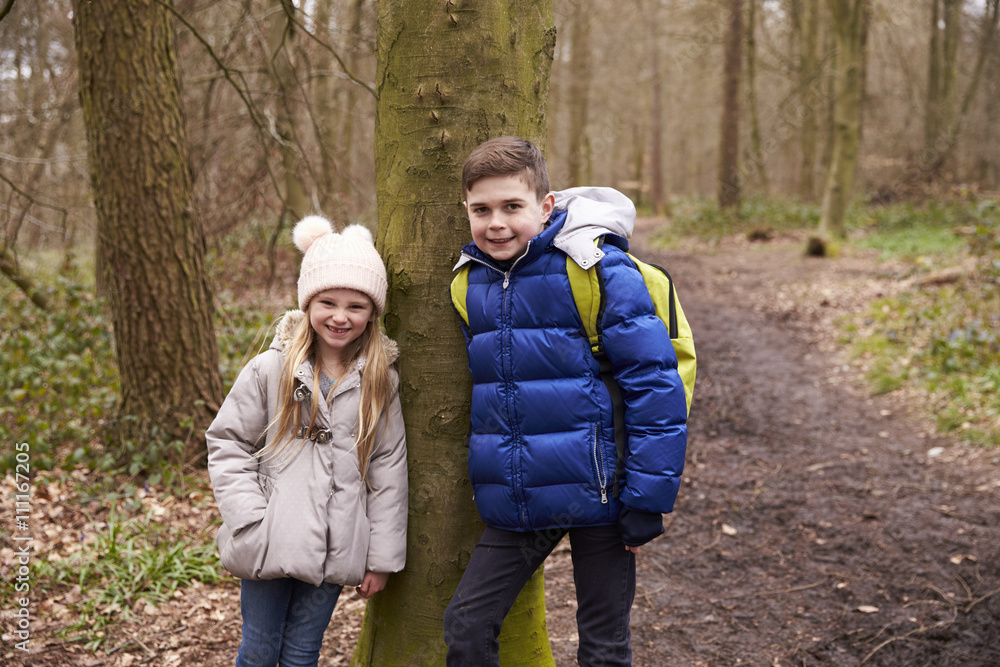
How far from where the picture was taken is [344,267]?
84.2 inches

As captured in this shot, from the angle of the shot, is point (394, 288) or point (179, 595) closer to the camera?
point (394, 288)

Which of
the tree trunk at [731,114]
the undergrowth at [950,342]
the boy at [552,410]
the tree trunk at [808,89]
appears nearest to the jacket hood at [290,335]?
the boy at [552,410]

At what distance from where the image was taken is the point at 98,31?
422 cm

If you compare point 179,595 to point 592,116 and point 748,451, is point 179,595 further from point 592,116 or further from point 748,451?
point 592,116

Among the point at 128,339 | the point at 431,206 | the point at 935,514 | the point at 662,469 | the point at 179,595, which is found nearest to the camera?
the point at 662,469

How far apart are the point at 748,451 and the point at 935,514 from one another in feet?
4.38

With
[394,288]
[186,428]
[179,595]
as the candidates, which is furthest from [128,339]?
[394,288]

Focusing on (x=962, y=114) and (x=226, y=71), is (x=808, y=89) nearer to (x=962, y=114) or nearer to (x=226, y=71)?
(x=962, y=114)

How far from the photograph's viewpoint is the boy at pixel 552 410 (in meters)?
1.91

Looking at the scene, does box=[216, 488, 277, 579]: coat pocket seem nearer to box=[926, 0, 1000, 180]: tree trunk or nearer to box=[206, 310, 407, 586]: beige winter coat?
box=[206, 310, 407, 586]: beige winter coat

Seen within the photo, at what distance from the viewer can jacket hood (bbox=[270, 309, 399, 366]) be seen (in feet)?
7.30

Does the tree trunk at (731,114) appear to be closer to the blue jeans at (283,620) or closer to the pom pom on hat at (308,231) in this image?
the pom pom on hat at (308,231)

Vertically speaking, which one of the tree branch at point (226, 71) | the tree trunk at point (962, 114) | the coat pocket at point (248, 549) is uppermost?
the tree trunk at point (962, 114)

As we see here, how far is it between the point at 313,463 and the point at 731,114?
53.5 feet
